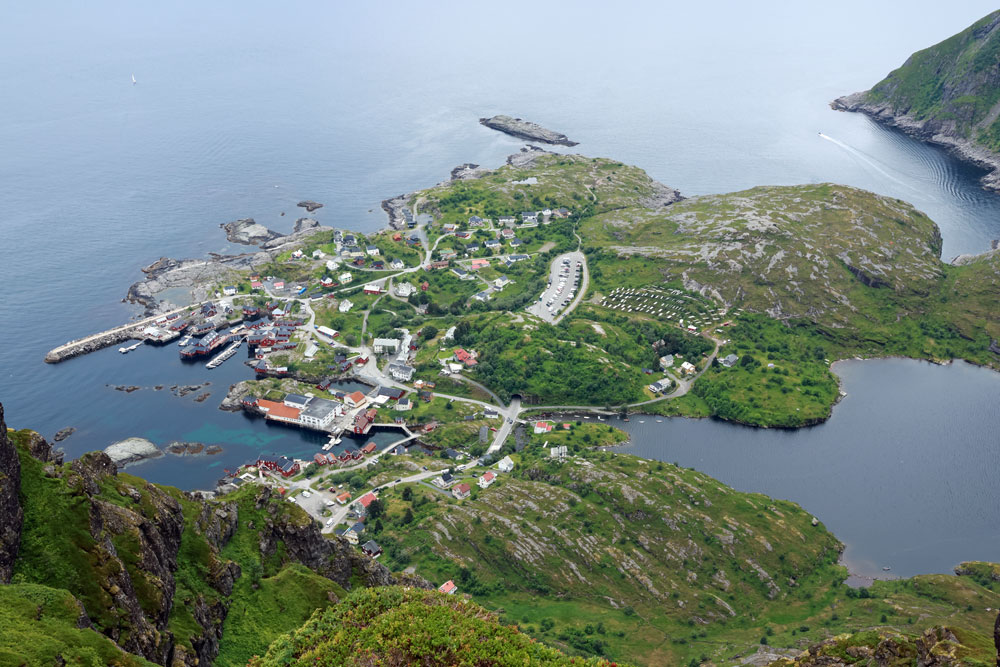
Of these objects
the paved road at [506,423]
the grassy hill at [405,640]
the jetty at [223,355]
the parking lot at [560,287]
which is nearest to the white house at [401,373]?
the paved road at [506,423]

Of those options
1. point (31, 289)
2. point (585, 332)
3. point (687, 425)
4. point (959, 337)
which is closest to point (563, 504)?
point (687, 425)

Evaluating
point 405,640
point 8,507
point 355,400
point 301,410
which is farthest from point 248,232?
point 405,640

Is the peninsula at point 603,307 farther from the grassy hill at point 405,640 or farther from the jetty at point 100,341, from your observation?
the grassy hill at point 405,640

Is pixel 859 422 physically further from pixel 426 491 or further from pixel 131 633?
pixel 131 633

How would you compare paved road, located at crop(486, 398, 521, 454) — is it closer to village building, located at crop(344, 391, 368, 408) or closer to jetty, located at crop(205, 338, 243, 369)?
village building, located at crop(344, 391, 368, 408)

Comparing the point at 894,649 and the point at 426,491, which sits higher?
the point at 894,649

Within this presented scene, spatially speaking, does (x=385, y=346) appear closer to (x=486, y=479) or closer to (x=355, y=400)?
(x=355, y=400)
